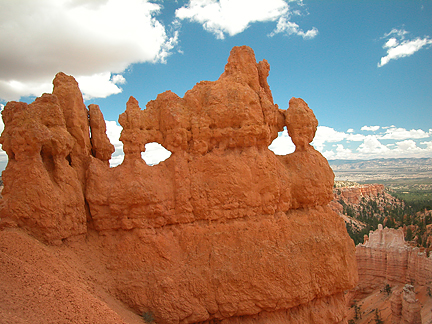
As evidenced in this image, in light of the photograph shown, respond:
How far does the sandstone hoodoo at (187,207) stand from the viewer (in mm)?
8539

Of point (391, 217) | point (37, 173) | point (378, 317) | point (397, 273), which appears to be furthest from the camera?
point (391, 217)

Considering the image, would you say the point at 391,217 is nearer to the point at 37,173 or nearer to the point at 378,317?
the point at 378,317

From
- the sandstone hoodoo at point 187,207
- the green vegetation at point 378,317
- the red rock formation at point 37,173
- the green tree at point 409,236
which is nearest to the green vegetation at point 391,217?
the green tree at point 409,236

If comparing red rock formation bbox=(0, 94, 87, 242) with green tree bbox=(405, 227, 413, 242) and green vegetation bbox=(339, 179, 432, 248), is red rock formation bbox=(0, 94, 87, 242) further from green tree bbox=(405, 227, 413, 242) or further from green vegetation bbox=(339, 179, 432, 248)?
green tree bbox=(405, 227, 413, 242)

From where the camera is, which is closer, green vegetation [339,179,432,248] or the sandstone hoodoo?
the sandstone hoodoo

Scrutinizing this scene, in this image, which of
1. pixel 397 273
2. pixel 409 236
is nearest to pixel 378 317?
pixel 397 273

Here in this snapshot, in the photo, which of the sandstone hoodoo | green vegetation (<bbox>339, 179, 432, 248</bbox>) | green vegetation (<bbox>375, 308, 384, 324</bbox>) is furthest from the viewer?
green vegetation (<bbox>339, 179, 432, 248</bbox>)

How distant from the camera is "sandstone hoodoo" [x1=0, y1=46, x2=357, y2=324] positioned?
8.54m

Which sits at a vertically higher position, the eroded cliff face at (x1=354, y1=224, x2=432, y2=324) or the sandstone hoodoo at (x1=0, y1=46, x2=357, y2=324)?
the sandstone hoodoo at (x1=0, y1=46, x2=357, y2=324)

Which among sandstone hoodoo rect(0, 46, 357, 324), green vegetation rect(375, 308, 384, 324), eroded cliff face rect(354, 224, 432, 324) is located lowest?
green vegetation rect(375, 308, 384, 324)

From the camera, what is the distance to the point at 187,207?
383 inches

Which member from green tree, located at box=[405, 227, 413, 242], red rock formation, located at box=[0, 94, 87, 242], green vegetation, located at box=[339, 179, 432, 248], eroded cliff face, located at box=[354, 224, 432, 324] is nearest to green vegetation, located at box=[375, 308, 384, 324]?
eroded cliff face, located at box=[354, 224, 432, 324]

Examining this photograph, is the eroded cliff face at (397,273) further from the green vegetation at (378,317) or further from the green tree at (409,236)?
the green tree at (409,236)

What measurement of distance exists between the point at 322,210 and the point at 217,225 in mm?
4554
